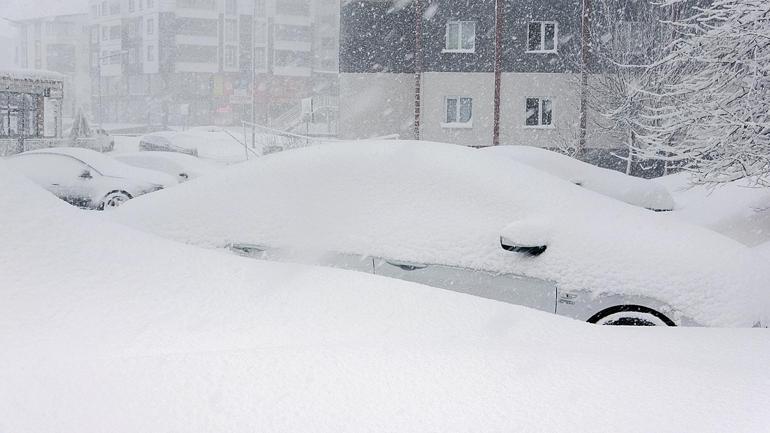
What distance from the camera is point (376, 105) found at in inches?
1088

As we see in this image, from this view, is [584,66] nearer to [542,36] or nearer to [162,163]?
[542,36]

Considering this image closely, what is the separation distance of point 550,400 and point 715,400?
51 centimetres

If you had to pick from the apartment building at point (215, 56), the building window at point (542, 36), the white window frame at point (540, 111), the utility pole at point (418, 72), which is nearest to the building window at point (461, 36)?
the utility pole at point (418, 72)

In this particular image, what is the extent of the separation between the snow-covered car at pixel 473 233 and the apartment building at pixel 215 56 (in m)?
59.3

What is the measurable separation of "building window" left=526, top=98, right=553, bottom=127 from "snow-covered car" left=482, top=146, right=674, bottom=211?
1481cm

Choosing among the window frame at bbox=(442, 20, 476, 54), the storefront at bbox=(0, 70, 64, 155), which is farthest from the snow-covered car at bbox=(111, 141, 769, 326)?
the window frame at bbox=(442, 20, 476, 54)

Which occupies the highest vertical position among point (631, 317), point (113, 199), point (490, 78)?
point (490, 78)

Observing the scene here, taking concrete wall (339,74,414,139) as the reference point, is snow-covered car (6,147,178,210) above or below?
below

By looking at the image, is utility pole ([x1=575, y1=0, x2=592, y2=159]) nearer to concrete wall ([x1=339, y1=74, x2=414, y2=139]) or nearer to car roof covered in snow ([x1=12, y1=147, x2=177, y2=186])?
concrete wall ([x1=339, y1=74, x2=414, y2=139])

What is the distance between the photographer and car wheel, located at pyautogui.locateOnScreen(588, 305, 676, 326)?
182 inches

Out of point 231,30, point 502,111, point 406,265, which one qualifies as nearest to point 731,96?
point 406,265

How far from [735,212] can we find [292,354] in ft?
28.9

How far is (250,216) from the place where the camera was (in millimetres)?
5184

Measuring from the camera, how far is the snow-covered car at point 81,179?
14242 millimetres
